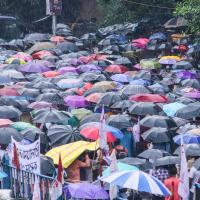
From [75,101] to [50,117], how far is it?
2434mm

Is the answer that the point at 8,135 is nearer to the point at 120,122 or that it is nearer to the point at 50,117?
the point at 50,117

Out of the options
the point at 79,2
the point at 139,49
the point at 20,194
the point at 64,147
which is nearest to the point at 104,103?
the point at 64,147

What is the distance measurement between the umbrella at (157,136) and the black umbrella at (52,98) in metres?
3.78

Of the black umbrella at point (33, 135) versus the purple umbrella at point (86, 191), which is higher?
the purple umbrella at point (86, 191)

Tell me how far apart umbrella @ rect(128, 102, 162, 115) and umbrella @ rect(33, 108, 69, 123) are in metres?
1.75

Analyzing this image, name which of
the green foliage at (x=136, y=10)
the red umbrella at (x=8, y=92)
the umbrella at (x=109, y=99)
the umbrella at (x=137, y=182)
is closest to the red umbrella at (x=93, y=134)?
the umbrella at (x=109, y=99)

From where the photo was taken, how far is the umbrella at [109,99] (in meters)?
16.3

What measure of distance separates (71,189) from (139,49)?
65.6ft

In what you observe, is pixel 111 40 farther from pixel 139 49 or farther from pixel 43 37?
pixel 43 37

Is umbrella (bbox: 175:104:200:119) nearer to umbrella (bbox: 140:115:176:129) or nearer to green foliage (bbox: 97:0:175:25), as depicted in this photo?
umbrella (bbox: 140:115:176:129)

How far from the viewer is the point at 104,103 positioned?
643 inches

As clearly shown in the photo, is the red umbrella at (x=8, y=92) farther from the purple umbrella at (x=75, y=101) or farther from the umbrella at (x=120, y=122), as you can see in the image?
the umbrella at (x=120, y=122)

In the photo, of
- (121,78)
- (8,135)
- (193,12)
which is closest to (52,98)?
(8,135)

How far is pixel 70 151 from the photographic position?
37.1 feet
